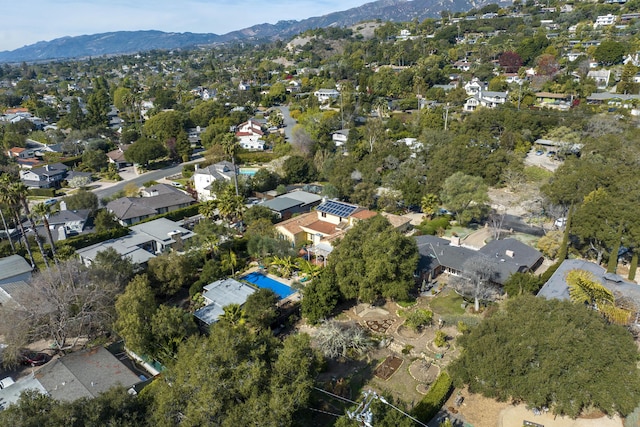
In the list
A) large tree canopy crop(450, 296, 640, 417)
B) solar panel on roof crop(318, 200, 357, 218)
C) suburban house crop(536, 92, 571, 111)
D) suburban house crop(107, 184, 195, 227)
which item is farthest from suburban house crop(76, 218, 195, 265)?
suburban house crop(536, 92, 571, 111)

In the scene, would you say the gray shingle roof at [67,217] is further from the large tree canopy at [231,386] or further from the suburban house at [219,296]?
the large tree canopy at [231,386]

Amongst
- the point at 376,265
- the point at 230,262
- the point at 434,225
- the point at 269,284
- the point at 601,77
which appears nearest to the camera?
the point at 376,265

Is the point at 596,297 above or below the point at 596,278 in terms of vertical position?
above

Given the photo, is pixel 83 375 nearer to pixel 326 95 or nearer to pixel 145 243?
pixel 145 243

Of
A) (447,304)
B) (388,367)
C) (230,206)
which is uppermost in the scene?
(230,206)

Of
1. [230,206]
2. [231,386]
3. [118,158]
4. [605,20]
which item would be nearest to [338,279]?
[231,386]

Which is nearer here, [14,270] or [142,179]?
[14,270]

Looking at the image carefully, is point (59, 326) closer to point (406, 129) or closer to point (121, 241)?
point (121, 241)
